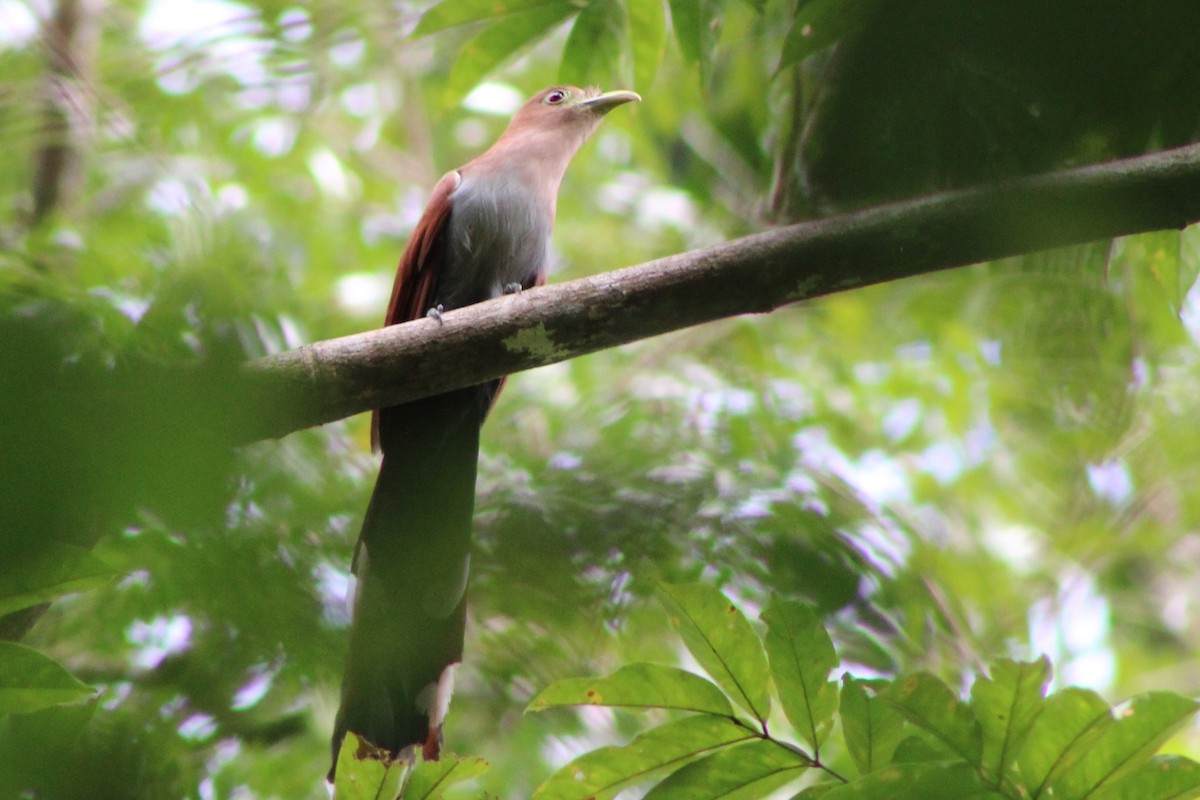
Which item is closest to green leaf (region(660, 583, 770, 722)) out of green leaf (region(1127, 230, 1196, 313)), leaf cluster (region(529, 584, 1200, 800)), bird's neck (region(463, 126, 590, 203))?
leaf cluster (region(529, 584, 1200, 800))

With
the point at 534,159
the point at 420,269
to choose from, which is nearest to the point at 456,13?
the point at 420,269

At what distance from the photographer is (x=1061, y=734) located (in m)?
1.38

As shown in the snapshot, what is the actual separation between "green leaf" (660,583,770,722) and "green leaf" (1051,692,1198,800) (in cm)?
39

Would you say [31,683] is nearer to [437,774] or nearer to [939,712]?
[437,774]

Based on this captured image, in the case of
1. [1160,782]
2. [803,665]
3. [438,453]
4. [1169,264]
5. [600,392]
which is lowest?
[1160,782]

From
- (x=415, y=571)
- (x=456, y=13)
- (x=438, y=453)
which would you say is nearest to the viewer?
(x=456, y=13)

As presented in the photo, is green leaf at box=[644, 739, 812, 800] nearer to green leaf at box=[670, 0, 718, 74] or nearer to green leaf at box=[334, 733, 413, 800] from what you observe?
green leaf at box=[334, 733, 413, 800]

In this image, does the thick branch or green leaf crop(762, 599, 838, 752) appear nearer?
green leaf crop(762, 599, 838, 752)

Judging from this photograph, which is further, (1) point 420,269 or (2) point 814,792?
(1) point 420,269

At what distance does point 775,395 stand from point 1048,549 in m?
2.53

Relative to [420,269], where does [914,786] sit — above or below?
below

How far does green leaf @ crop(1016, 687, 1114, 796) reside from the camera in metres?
1.37

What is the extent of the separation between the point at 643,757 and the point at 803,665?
0.82ft

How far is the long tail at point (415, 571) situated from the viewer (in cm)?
225
